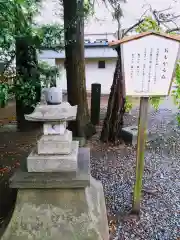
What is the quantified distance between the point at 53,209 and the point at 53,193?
6.5 inches

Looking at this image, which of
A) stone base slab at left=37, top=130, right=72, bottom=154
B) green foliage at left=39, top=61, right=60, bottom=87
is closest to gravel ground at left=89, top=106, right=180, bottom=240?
stone base slab at left=37, top=130, right=72, bottom=154

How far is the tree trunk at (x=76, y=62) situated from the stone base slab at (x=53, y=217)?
335 centimetres

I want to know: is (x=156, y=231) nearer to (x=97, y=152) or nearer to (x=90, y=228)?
(x=90, y=228)

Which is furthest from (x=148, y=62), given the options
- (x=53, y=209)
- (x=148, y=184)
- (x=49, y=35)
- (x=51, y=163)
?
(x=49, y=35)

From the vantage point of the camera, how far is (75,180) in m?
2.54

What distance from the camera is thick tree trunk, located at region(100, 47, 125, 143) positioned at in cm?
534

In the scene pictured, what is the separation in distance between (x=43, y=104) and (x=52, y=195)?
999 mm

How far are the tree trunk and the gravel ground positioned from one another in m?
0.51

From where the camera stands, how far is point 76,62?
5535 millimetres

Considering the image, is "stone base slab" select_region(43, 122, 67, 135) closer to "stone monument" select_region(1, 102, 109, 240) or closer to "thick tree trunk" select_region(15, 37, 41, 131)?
"stone monument" select_region(1, 102, 109, 240)

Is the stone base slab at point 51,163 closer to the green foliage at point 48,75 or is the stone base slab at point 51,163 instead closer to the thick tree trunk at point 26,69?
the thick tree trunk at point 26,69

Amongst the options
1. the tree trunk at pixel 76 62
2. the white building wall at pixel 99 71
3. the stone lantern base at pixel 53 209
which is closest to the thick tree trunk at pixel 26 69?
the tree trunk at pixel 76 62

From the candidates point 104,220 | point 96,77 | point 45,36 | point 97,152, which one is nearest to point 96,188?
point 104,220

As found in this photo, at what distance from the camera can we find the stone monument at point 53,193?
8.32 feet
